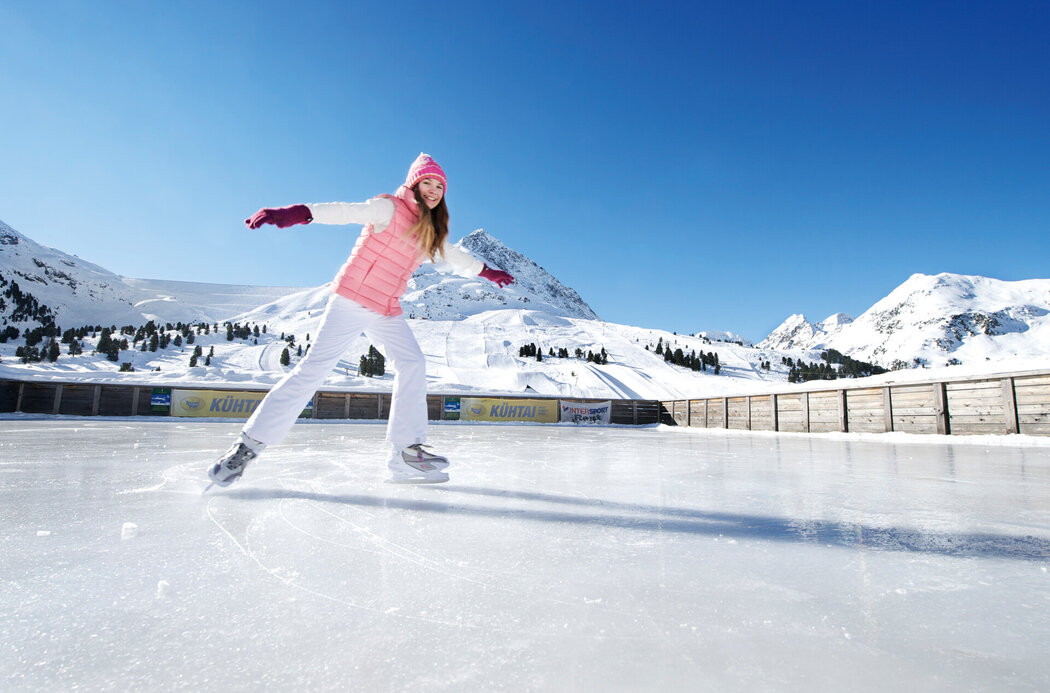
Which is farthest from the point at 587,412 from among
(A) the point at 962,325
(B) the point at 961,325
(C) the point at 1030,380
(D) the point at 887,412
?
(A) the point at 962,325

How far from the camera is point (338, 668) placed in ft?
2.10

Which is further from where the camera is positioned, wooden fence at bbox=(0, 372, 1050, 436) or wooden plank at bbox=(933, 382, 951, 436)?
wooden plank at bbox=(933, 382, 951, 436)

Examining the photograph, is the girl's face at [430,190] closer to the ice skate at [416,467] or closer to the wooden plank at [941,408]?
the ice skate at [416,467]

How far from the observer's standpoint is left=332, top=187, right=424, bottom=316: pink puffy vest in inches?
88.0

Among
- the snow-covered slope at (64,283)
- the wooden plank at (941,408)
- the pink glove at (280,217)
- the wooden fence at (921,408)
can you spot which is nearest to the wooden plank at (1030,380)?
the wooden fence at (921,408)

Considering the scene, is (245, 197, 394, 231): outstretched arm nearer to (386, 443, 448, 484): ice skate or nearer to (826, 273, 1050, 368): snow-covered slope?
(386, 443, 448, 484): ice skate

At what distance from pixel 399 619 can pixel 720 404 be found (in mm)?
14636

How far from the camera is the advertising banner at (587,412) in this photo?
1944cm

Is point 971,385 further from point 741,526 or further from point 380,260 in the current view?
point 380,260

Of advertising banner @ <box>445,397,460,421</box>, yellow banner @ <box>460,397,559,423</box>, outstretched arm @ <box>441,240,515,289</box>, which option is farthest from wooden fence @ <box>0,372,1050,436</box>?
outstretched arm @ <box>441,240,515,289</box>

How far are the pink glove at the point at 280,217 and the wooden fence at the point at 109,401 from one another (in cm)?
1324

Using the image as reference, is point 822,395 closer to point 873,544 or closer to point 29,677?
point 873,544

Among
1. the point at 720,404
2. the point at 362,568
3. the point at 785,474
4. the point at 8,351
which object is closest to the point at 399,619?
the point at 362,568

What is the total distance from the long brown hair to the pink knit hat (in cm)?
3
